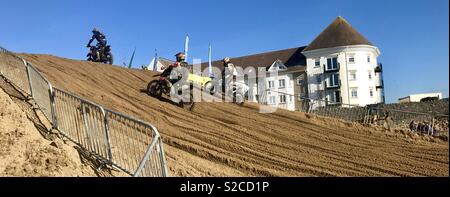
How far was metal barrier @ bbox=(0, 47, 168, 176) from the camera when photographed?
6.18 metres

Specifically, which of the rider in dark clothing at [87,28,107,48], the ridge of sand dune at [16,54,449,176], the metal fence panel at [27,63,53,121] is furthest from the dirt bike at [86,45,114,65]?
the metal fence panel at [27,63,53,121]

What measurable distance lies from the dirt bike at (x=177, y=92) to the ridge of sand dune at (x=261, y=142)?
39 cm

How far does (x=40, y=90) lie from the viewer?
9.51m

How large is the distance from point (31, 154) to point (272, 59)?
217ft

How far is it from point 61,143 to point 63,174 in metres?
1.44

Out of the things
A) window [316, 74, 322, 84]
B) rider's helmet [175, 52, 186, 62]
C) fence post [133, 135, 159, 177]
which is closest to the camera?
fence post [133, 135, 159, 177]

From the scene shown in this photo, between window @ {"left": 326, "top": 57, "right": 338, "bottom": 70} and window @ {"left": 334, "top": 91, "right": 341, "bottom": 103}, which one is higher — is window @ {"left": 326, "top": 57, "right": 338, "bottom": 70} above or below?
above

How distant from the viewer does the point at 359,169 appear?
9023mm

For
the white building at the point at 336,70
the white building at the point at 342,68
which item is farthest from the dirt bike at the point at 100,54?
the white building at the point at 342,68

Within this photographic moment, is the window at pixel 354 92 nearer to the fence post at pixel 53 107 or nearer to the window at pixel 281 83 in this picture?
the window at pixel 281 83

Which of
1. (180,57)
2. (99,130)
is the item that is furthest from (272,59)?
(99,130)

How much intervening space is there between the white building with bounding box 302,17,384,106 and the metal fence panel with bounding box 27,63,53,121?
58102 mm

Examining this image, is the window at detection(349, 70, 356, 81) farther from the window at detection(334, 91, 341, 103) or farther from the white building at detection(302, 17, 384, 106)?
the window at detection(334, 91, 341, 103)

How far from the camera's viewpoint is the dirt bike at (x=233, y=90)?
1667 centimetres
